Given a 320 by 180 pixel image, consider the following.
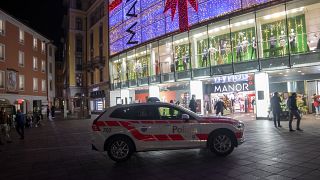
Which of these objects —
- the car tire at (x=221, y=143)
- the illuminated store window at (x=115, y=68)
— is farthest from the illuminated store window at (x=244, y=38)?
the illuminated store window at (x=115, y=68)

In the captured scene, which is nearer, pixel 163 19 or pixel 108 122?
pixel 108 122

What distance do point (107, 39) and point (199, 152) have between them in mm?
39936

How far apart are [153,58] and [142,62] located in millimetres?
2693

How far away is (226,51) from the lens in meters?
26.7

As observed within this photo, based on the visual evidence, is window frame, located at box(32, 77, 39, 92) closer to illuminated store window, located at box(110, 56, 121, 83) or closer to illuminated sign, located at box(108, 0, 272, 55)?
illuminated store window, located at box(110, 56, 121, 83)

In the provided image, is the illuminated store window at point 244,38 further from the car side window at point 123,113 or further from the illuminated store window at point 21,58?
the illuminated store window at point 21,58

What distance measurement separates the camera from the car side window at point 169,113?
373 inches

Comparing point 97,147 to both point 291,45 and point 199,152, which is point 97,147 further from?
point 291,45

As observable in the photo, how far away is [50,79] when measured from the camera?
168 feet

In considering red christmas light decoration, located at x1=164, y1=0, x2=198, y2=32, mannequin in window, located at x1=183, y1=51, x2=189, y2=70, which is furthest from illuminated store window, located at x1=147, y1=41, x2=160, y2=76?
red christmas light decoration, located at x1=164, y1=0, x2=198, y2=32

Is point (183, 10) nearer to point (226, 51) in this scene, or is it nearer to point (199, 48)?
point (199, 48)

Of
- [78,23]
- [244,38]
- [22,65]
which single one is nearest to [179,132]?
[244,38]

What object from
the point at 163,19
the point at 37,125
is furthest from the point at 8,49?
the point at 163,19

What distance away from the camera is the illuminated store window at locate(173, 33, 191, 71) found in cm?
2920
